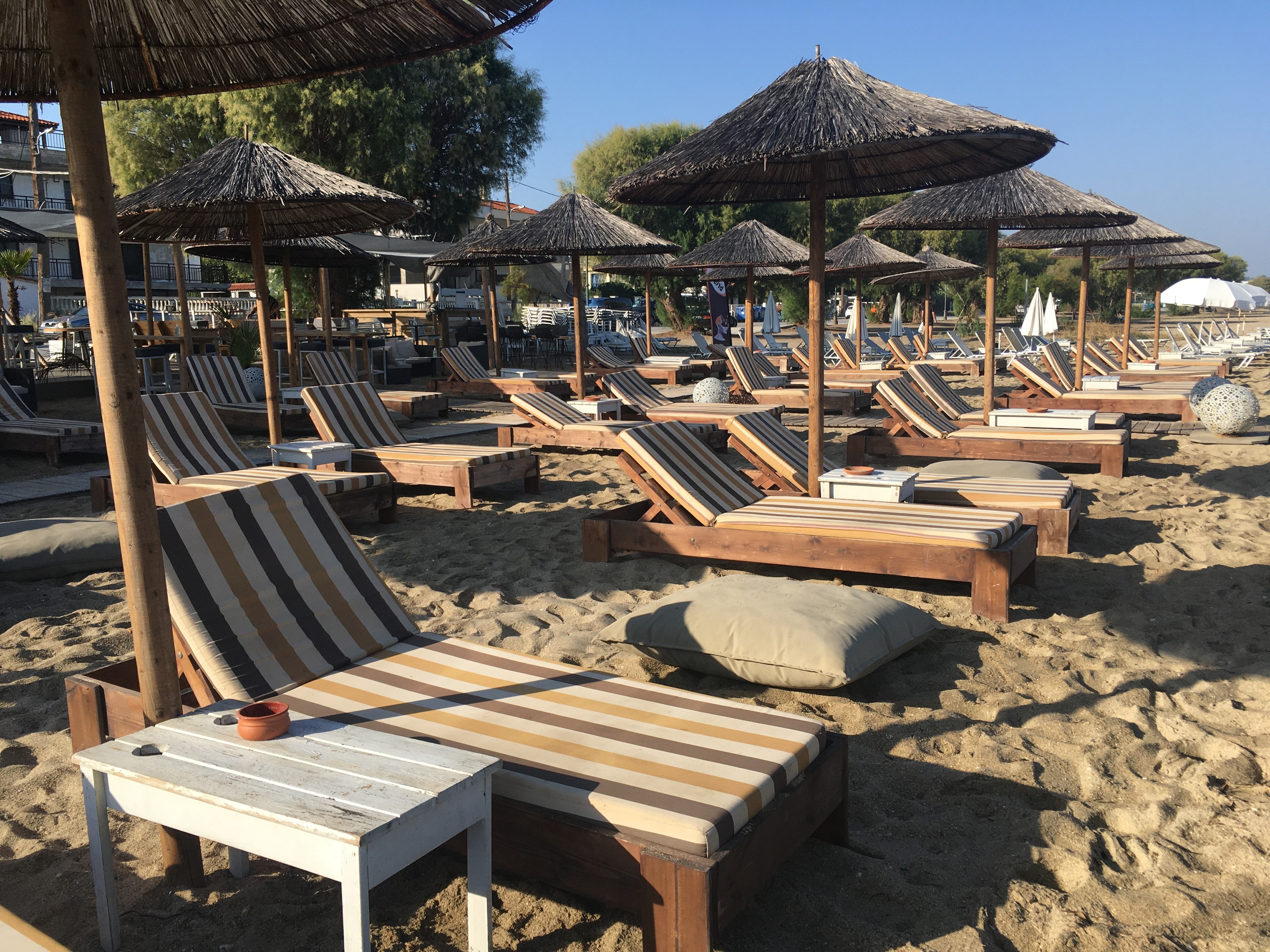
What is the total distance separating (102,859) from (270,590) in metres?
1.15

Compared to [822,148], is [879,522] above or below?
below

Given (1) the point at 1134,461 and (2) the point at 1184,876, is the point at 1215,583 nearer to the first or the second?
(2) the point at 1184,876

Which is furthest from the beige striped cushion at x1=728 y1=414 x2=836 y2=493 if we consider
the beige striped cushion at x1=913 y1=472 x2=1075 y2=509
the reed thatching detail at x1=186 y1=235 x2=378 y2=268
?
the reed thatching detail at x1=186 y1=235 x2=378 y2=268

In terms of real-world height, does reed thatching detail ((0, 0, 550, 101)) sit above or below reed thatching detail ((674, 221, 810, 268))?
below

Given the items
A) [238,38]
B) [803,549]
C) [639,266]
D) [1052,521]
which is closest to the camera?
[238,38]

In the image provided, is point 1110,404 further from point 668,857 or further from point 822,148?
point 668,857

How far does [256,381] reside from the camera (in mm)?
14258

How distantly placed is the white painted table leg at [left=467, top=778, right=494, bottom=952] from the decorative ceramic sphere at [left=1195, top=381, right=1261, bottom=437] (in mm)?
10007

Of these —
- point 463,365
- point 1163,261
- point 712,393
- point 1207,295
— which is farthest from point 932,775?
point 1207,295

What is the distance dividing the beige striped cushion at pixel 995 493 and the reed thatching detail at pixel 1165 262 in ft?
36.8

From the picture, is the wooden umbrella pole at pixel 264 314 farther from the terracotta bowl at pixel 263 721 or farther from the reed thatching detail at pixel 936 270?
the reed thatching detail at pixel 936 270

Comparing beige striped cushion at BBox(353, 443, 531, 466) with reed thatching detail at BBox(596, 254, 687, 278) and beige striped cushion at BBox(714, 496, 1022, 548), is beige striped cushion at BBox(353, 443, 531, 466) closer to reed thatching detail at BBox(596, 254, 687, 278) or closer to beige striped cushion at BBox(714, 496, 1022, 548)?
beige striped cushion at BBox(714, 496, 1022, 548)

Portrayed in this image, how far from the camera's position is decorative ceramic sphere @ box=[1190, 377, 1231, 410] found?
33.2ft

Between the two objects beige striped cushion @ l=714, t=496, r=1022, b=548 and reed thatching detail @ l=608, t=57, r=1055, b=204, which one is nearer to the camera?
beige striped cushion @ l=714, t=496, r=1022, b=548
